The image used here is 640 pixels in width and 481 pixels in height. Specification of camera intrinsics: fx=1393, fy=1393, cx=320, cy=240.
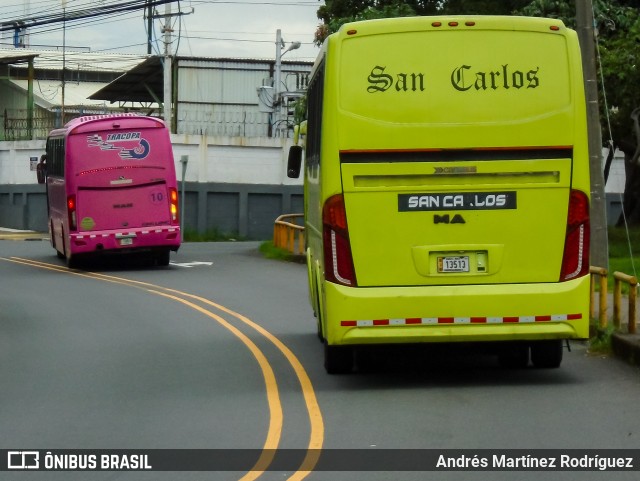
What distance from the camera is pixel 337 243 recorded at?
12.5m

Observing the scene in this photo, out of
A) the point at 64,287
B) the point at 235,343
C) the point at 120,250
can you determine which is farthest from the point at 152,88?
the point at 235,343

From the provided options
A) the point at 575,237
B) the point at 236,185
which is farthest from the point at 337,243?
the point at 236,185

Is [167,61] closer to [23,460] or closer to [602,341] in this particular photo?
[602,341]

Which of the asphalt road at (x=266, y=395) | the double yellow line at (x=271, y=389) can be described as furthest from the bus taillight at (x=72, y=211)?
the asphalt road at (x=266, y=395)

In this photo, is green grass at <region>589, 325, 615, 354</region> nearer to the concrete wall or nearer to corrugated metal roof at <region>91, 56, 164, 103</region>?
the concrete wall

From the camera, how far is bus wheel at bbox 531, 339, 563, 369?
1355 centimetres

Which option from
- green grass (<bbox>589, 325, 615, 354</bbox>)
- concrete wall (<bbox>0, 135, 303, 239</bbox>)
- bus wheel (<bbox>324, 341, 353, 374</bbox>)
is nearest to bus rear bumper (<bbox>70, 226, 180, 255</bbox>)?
green grass (<bbox>589, 325, 615, 354</bbox>)

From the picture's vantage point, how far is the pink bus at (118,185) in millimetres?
30750

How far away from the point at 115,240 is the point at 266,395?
18.9 metres

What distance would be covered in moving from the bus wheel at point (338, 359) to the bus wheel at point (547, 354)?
1.78m

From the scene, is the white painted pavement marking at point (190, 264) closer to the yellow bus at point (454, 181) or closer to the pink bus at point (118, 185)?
Result: the pink bus at point (118, 185)

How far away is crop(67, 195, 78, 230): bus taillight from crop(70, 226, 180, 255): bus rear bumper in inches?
9.1
